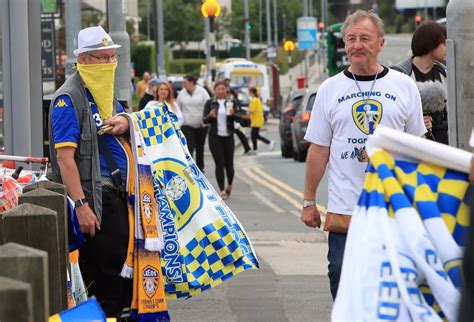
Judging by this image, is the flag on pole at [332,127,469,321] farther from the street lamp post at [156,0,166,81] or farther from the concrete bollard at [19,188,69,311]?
the street lamp post at [156,0,166,81]

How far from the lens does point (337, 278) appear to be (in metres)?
6.75

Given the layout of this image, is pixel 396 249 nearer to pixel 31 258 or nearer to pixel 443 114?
pixel 31 258

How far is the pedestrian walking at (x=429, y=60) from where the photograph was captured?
351 inches

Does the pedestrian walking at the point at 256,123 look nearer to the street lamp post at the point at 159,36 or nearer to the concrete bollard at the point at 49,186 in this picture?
the street lamp post at the point at 159,36

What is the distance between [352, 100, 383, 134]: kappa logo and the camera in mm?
6609

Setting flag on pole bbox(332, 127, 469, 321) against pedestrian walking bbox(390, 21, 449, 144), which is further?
pedestrian walking bbox(390, 21, 449, 144)

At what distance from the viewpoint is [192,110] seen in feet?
70.2

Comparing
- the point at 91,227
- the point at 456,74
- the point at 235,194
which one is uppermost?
the point at 456,74

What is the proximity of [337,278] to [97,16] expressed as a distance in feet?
204

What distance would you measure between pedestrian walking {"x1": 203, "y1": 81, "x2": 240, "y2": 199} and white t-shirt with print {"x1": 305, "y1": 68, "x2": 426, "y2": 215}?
40.1 ft

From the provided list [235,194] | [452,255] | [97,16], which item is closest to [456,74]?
[452,255]

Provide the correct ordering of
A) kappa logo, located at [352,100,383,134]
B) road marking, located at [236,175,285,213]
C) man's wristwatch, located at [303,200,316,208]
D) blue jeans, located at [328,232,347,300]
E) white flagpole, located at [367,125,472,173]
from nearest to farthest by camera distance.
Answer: white flagpole, located at [367,125,472,173] < kappa logo, located at [352,100,383,134] < blue jeans, located at [328,232,347,300] < man's wristwatch, located at [303,200,316,208] < road marking, located at [236,175,285,213]

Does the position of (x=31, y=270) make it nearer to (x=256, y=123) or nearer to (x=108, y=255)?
(x=108, y=255)

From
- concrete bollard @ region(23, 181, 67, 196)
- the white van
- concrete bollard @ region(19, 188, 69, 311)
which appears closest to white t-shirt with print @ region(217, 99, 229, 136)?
concrete bollard @ region(23, 181, 67, 196)
